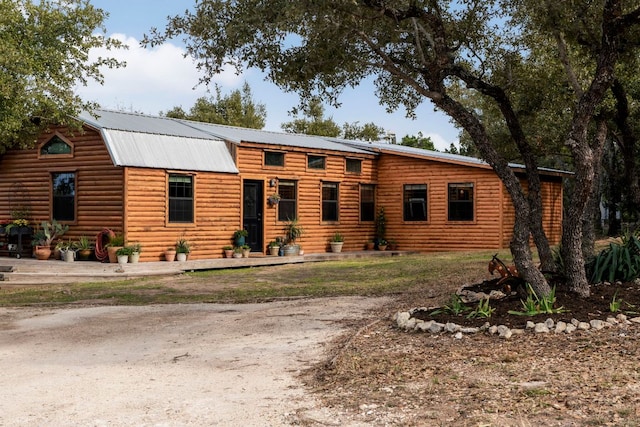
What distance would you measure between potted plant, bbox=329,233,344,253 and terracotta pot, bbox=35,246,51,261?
8.69 m

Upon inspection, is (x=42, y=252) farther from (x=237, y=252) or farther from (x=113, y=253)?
(x=237, y=252)

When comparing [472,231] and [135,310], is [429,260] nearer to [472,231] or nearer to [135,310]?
[472,231]

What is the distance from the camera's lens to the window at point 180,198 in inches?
744

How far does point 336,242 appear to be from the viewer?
2309 cm

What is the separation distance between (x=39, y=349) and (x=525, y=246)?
18.1 ft

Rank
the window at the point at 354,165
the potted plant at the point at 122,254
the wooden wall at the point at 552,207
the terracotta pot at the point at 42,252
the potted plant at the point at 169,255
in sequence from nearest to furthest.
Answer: the potted plant at the point at 122,254 → the terracotta pot at the point at 42,252 → the potted plant at the point at 169,255 → the window at the point at 354,165 → the wooden wall at the point at 552,207

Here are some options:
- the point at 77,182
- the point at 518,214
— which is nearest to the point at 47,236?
the point at 77,182

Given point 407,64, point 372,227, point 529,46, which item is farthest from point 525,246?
point 372,227

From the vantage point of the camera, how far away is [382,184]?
2472 centimetres

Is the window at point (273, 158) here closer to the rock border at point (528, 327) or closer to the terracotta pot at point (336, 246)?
the terracotta pot at point (336, 246)

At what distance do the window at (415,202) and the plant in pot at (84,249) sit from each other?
10593mm

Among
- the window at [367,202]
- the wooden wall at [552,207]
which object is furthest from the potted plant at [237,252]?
the wooden wall at [552,207]

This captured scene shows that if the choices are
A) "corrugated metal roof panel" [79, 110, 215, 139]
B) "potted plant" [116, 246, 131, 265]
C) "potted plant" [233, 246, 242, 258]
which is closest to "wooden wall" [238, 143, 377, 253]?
"potted plant" [233, 246, 242, 258]

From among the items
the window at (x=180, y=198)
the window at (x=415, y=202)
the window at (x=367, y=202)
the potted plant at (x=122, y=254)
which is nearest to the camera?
the potted plant at (x=122, y=254)
